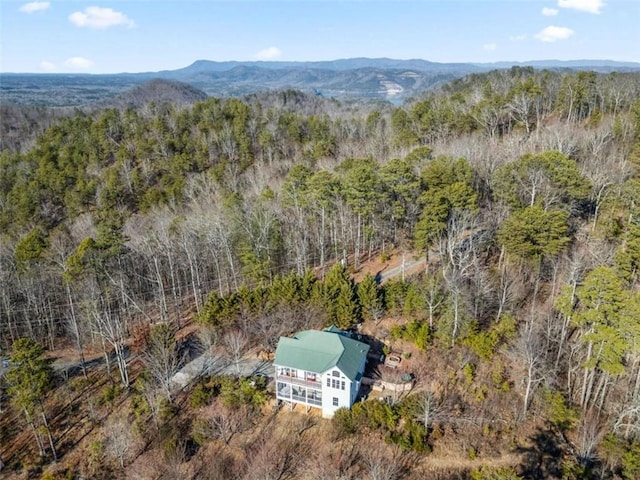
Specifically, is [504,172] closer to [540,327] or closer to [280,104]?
[540,327]

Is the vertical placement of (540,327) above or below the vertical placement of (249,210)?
below

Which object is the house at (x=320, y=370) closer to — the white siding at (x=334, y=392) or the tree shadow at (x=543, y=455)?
the white siding at (x=334, y=392)

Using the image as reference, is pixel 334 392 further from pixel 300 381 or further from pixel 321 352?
pixel 321 352

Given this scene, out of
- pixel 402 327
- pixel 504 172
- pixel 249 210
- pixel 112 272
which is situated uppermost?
pixel 504 172

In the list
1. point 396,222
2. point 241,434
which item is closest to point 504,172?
point 396,222

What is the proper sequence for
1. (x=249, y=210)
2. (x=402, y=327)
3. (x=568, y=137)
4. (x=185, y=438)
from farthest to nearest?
(x=568, y=137), (x=249, y=210), (x=402, y=327), (x=185, y=438)

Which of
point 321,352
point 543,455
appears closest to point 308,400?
point 321,352

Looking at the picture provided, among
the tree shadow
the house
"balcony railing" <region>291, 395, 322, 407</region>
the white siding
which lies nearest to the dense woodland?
the tree shadow
